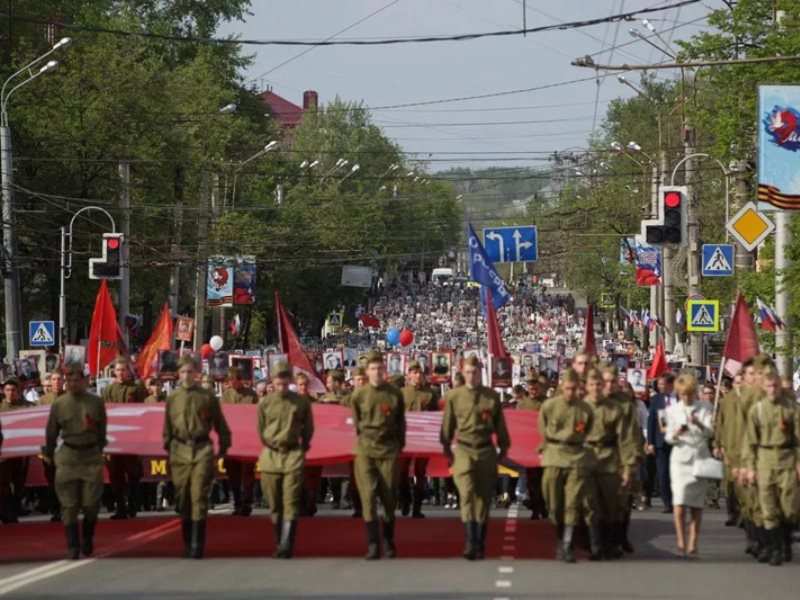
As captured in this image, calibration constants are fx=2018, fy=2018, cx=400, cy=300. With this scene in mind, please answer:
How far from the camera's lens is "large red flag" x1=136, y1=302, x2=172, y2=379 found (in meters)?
34.0

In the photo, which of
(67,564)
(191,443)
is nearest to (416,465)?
(191,443)

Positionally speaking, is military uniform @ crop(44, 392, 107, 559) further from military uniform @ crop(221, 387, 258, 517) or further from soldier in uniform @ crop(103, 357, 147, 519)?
military uniform @ crop(221, 387, 258, 517)

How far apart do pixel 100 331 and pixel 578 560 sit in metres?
16.0

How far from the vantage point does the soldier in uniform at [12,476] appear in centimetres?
2267

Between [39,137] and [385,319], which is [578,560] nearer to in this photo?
[39,137]

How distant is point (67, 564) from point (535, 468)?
736cm

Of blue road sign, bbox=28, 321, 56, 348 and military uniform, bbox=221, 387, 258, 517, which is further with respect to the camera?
blue road sign, bbox=28, 321, 56, 348

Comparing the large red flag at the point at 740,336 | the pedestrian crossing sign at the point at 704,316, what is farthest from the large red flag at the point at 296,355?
the pedestrian crossing sign at the point at 704,316

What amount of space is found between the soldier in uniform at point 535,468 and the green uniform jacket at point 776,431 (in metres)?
4.89

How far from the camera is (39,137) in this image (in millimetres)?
59656

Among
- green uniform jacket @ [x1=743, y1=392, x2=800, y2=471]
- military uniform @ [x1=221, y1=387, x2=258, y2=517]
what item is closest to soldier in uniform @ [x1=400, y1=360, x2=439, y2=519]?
military uniform @ [x1=221, y1=387, x2=258, y2=517]

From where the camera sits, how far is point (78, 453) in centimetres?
1797

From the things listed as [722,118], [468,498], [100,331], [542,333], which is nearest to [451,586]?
[468,498]

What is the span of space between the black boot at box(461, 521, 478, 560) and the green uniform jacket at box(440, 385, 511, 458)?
0.65 m
